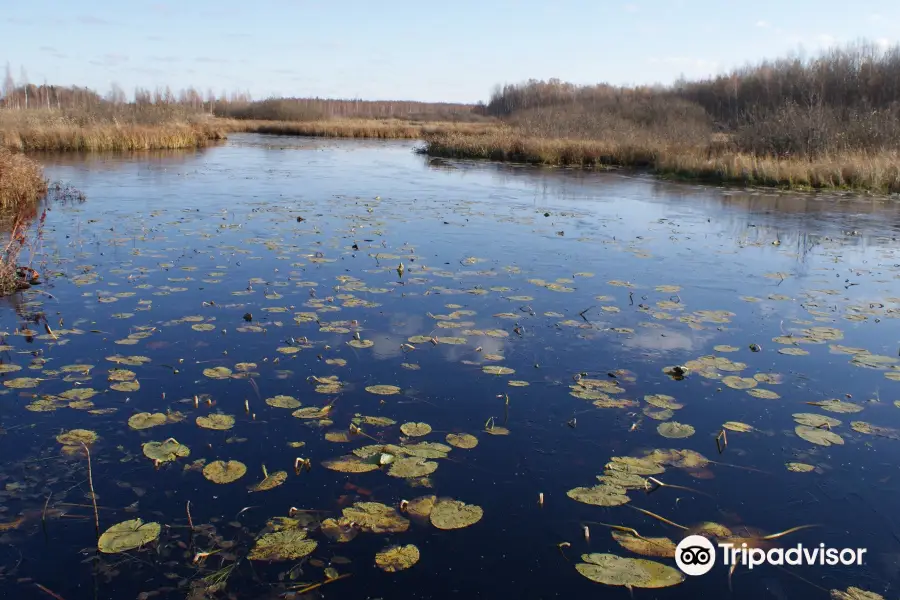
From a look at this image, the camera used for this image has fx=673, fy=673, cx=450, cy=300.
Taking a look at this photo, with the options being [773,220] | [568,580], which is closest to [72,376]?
[568,580]

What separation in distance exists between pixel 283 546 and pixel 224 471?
77 centimetres

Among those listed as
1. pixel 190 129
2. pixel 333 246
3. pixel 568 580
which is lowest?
pixel 568 580

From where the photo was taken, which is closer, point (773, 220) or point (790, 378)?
point (790, 378)

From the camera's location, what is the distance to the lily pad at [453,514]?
10.8 feet

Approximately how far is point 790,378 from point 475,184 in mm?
14165

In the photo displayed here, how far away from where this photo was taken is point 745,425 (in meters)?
4.44

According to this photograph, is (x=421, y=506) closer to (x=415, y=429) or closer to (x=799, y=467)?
(x=415, y=429)

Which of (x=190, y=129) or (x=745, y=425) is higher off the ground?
(x=190, y=129)

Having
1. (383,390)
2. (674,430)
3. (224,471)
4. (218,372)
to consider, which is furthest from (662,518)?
(218,372)

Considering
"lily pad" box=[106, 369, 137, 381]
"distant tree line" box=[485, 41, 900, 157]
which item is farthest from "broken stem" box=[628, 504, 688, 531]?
"distant tree line" box=[485, 41, 900, 157]

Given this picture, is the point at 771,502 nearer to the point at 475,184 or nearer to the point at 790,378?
the point at 790,378

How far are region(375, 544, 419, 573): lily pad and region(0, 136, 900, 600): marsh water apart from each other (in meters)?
0.03

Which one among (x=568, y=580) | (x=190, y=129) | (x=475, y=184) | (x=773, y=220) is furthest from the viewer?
(x=190, y=129)

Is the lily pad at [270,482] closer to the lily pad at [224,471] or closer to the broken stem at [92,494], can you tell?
the lily pad at [224,471]
